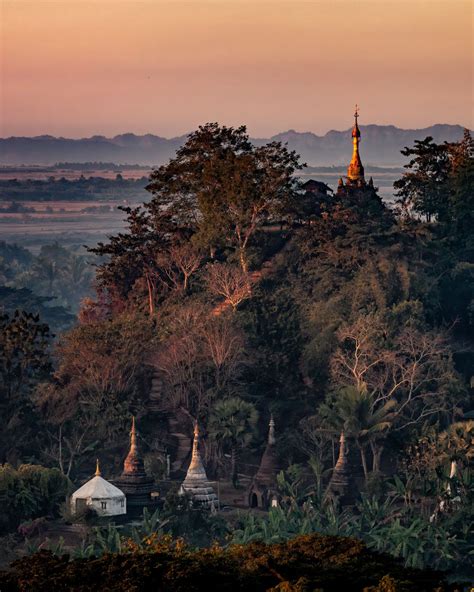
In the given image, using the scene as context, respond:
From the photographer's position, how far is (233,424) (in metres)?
98.3

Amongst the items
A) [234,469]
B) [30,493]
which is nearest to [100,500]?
[30,493]

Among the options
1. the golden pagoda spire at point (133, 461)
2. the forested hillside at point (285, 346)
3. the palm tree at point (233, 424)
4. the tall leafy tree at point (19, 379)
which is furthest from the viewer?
the tall leafy tree at point (19, 379)

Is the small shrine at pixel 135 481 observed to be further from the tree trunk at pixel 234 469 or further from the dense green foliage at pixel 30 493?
the tree trunk at pixel 234 469

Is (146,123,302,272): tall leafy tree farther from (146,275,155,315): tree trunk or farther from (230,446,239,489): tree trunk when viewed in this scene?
(230,446,239,489): tree trunk

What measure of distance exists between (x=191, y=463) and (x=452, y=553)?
1169 centimetres

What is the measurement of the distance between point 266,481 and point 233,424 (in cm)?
395

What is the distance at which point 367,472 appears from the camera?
9488cm

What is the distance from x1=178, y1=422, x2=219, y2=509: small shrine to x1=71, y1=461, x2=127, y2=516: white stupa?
2.88m

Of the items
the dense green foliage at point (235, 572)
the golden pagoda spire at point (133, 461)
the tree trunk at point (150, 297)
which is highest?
the tree trunk at point (150, 297)

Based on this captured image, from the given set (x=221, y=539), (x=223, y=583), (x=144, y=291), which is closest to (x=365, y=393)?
(x=221, y=539)

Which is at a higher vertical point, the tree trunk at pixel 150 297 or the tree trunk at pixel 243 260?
the tree trunk at pixel 243 260

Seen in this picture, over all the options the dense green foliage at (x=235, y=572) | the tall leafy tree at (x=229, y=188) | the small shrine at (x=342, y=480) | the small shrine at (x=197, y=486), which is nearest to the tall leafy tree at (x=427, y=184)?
the tall leafy tree at (x=229, y=188)

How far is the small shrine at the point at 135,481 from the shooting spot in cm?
9062

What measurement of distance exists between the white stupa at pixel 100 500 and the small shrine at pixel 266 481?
6664mm
